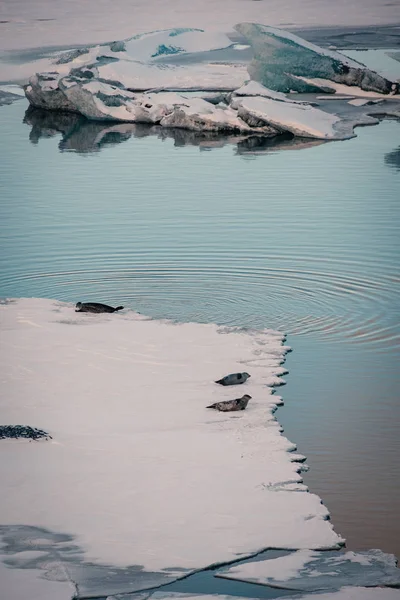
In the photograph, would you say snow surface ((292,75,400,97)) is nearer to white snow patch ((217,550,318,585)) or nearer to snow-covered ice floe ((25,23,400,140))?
snow-covered ice floe ((25,23,400,140))

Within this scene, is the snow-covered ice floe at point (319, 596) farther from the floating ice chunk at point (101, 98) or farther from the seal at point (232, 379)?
the floating ice chunk at point (101, 98)

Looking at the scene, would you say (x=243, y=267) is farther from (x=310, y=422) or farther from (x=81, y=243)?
(x=310, y=422)

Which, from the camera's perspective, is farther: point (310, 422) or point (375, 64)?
point (375, 64)

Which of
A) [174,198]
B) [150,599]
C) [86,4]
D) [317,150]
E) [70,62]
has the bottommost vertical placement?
[150,599]

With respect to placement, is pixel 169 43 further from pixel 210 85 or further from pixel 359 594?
pixel 359 594

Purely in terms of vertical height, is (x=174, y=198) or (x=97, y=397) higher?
(x=174, y=198)

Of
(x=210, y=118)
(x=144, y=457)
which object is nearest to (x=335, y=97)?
(x=210, y=118)

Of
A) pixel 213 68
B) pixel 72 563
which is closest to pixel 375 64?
pixel 213 68

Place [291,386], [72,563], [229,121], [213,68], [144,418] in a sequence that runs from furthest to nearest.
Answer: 1. [213,68]
2. [229,121]
3. [291,386]
4. [144,418]
5. [72,563]
